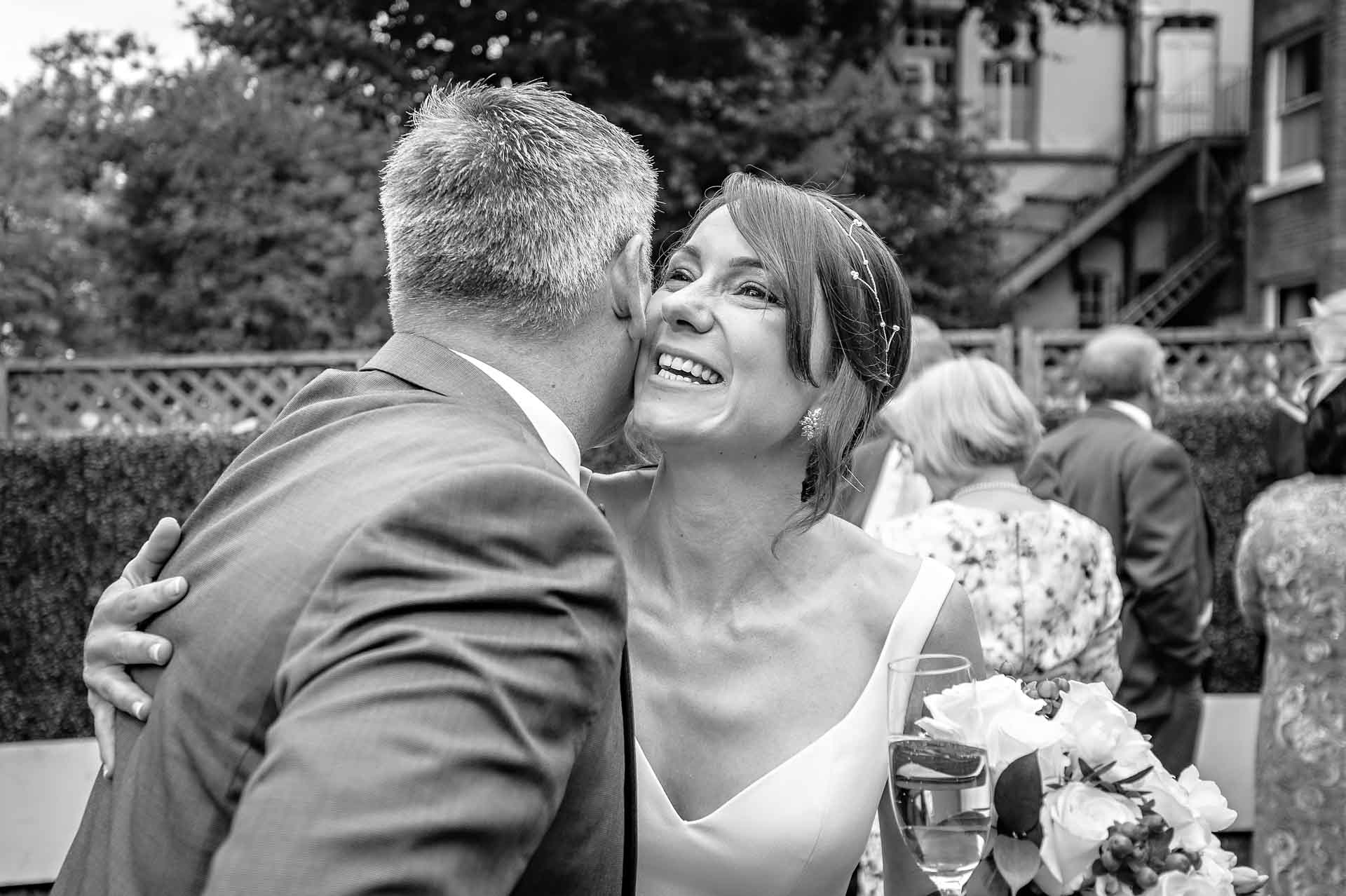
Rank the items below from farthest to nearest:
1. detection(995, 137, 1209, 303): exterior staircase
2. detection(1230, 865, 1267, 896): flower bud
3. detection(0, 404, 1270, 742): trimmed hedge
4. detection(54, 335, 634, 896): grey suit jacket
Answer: detection(995, 137, 1209, 303): exterior staircase, detection(0, 404, 1270, 742): trimmed hedge, detection(1230, 865, 1267, 896): flower bud, detection(54, 335, 634, 896): grey suit jacket

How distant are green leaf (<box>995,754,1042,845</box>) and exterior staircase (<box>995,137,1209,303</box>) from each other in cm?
2079

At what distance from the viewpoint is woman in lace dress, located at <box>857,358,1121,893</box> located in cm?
368

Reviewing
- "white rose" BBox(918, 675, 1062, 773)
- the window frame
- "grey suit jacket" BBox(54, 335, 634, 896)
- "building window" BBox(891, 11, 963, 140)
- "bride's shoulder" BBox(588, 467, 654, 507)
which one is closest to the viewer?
"grey suit jacket" BBox(54, 335, 634, 896)

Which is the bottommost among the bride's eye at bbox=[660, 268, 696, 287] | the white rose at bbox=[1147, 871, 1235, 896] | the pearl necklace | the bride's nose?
the white rose at bbox=[1147, 871, 1235, 896]

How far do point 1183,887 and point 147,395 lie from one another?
26.3 ft

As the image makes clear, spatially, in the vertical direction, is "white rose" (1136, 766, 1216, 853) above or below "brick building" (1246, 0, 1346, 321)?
below

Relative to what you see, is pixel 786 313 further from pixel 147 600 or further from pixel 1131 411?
pixel 1131 411

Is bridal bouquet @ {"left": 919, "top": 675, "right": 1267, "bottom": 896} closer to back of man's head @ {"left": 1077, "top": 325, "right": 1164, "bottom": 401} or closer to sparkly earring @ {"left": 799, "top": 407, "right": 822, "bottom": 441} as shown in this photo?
sparkly earring @ {"left": 799, "top": 407, "right": 822, "bottom": 441}

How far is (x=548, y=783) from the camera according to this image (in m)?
1.23

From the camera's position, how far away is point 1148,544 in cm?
501

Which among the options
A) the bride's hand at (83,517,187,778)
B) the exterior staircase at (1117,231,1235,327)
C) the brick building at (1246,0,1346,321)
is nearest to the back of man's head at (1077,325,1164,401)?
the bride's hand at (83,517,187,778)

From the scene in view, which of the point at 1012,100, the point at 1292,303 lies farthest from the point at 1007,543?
the point at 1012,100

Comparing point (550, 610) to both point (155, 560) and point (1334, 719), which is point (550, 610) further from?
point (1334, 719)

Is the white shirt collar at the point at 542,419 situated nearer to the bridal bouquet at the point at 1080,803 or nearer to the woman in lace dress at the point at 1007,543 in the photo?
the bridal bouquet at the point at 1080,803
